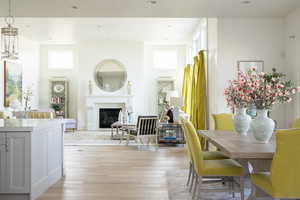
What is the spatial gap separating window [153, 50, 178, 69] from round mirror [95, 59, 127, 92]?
4.65 ft

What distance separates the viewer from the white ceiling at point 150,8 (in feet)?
17.8

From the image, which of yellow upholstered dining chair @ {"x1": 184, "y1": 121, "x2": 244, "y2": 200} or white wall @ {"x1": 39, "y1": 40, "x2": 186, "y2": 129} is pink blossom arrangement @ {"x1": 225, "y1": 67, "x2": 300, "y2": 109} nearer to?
yellow upholstered dining chair @ {"x1": 184, "y1": 121, "x2": 244, "y2": 200}

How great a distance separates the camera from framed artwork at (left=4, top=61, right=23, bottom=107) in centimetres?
943

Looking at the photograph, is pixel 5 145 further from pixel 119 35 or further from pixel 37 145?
pixel 119 35

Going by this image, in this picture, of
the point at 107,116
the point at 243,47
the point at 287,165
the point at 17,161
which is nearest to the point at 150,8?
the point at 243,47

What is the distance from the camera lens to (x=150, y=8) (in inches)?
229

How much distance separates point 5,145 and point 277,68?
5.34 meters

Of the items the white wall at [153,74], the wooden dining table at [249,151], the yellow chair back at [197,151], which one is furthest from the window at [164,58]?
the yellow chair back at [197,151]

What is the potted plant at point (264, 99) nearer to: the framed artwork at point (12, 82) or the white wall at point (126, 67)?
the framed artwork at point (12, 82)

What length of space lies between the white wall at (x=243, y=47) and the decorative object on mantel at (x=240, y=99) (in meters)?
2.56

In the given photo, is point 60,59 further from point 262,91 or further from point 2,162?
point 262,91

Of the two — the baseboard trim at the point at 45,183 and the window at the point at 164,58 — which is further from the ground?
the window at the point at 164,58

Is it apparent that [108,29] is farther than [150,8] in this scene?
Yes

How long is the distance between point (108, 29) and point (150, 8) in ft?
13.2
